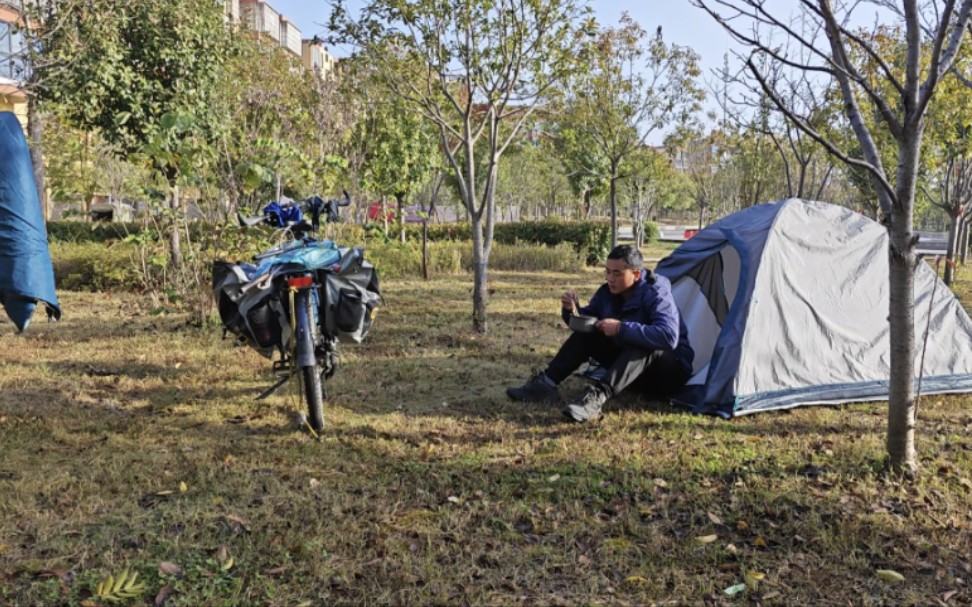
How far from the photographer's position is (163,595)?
241 cm

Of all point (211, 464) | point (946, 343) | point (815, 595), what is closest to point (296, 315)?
point (211, 464)

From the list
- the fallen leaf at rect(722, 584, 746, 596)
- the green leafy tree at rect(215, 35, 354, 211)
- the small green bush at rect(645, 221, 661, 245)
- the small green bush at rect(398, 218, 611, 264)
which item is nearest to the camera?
the fallen leaf at rect(722, 584, 746, 596)

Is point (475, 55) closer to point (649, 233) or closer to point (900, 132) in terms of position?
point (900, 132)

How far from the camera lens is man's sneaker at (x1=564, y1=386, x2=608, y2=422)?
4.20 metres

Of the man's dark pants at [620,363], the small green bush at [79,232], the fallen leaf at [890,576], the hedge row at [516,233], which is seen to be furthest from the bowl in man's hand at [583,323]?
the small green bush at [79,232]

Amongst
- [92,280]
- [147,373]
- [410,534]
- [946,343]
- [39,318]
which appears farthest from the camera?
[92,280]

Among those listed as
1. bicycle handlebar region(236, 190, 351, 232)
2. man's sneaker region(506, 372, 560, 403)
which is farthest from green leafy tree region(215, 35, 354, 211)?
man's sneaker region(506, 372, 560, 403)

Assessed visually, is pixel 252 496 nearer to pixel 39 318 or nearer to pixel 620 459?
pixel 620 459

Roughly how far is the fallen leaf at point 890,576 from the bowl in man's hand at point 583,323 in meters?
2.09

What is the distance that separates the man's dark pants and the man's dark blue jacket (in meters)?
0.07

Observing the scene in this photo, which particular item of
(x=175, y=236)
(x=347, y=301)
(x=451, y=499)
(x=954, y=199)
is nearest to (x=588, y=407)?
(x=451, y=499)

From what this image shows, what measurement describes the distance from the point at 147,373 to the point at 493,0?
4516mm

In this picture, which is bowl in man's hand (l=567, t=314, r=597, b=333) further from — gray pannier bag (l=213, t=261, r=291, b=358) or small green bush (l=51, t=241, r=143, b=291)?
small green bush (l=51, t=241, r=143, b=291)

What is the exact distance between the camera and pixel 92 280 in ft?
35.4
